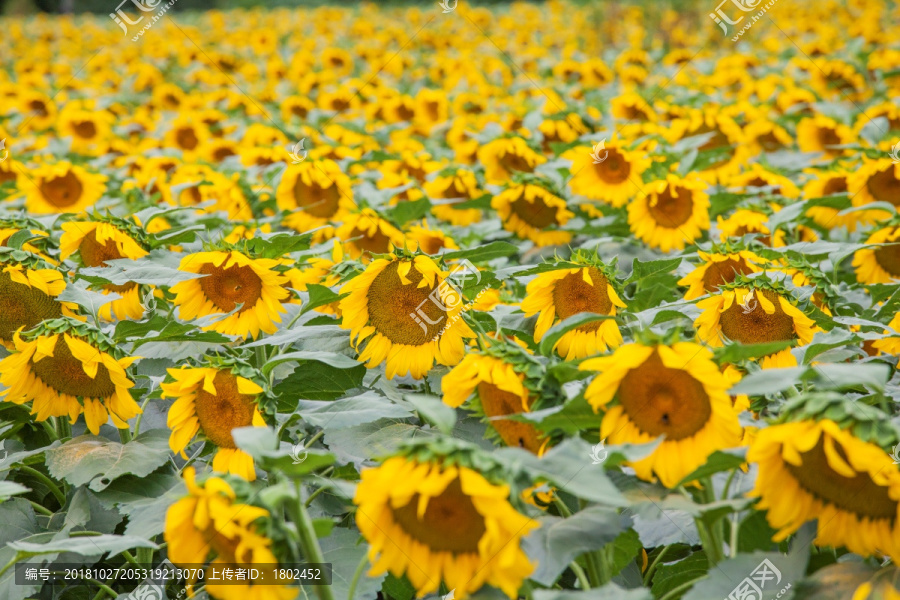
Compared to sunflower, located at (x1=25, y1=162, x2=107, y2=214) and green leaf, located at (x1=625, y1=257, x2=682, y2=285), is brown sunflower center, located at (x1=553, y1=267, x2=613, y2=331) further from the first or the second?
sunflower, located at (x1=25, y1=162, x2=107, y2=214)

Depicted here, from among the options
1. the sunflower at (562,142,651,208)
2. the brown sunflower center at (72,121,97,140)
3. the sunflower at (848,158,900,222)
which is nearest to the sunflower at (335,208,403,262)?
the sunflower at (562,142,651,208)

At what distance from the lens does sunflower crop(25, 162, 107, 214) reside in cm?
327

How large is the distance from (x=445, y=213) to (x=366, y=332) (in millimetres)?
1573

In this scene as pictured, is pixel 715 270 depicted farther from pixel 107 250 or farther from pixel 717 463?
pixel 107 250

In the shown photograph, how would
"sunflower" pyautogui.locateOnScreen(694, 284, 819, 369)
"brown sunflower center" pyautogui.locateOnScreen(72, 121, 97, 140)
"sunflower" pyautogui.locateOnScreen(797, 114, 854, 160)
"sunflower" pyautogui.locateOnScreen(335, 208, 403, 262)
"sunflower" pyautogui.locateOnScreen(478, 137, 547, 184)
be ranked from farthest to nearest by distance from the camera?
1. "brown sunflower center" pyautogui.locateOnScreen(72, 121, 97, 140)
2. "sunflower" pyautogui.locateOnScreen(797, 114, 854, 160)
3. "sunflower" pyautogui.locateOnScreen(478, 137, 547, 184)
4. "sunflower" pyautogui.locateOnScreen(335, 208, 403, 262)
5. "sunflower" pyautogui.locateOnScreen(694, 284, 819, 369)

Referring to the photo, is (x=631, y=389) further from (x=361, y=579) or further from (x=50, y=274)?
(x=50, y=274)

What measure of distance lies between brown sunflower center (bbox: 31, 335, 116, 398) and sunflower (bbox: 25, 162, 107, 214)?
5.74 ft

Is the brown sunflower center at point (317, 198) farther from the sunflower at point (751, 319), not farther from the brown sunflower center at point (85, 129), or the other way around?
the brown sunflower center at point (85, 129)

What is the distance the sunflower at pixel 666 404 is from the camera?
4.00 ft

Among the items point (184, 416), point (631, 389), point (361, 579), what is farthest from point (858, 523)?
point (184, 416)

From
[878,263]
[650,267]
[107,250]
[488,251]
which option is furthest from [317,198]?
[878,263]

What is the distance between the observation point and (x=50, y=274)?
1.89 metres

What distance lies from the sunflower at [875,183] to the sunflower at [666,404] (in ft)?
5.91

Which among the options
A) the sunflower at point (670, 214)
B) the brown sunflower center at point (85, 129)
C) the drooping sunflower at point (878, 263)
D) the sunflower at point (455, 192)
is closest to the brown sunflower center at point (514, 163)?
the sunflower at point (455, 192)
